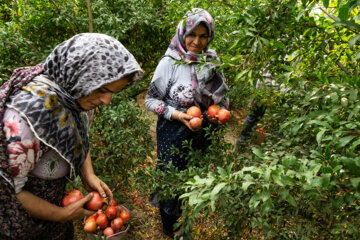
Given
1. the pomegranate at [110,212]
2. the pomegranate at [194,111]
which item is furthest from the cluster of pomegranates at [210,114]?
the pomegranate at [110,212]

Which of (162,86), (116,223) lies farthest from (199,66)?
(116,223)

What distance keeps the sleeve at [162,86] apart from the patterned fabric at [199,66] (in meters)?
0.11

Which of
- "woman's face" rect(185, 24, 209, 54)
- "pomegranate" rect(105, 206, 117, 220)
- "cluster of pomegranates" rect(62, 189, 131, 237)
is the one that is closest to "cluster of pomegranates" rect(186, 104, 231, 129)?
"woman's face" rect(185, 24, 209, 54)

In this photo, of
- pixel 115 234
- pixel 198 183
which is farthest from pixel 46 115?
pixel 115 234

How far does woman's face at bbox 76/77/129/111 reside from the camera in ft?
4.42

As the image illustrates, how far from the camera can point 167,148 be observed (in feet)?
8.29

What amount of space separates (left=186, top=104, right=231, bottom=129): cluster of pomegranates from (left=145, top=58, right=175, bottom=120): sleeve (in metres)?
0.20

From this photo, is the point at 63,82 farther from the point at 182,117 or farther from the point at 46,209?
the point at 182,117

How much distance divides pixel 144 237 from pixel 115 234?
637 millimetres

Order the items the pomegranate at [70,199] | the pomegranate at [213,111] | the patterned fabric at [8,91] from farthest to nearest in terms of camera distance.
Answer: the pomegranate at [213,111]
the pomegranate at [70,199]
the patterned fabric at [8,91]

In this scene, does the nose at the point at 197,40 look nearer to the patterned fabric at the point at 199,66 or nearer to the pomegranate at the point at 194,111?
the patterned fabric at the point at 199,66

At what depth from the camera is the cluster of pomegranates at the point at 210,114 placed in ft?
7.44

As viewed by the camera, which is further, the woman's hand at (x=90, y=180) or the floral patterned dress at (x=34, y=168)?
the woman's hand at (x=90, y=180)

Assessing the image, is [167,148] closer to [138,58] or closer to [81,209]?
[81,209]
